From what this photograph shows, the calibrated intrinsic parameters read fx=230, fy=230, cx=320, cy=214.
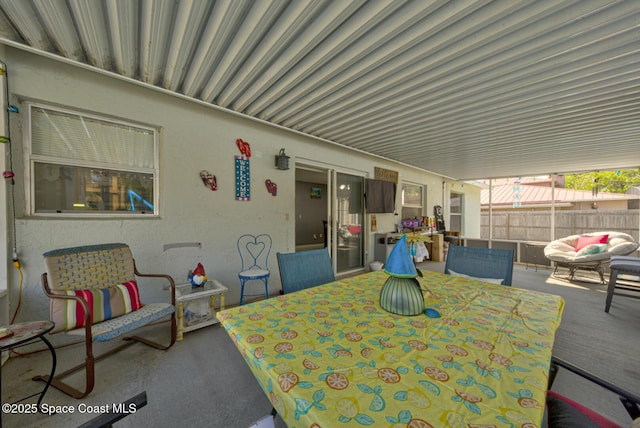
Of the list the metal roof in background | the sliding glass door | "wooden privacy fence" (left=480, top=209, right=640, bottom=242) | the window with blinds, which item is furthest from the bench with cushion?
"wooden privacy fence" (left=480, top=209, right=640, bottom=242)

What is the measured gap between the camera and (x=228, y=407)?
4.84ft

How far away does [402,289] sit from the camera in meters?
1.27

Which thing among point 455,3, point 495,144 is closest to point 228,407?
point 455,3

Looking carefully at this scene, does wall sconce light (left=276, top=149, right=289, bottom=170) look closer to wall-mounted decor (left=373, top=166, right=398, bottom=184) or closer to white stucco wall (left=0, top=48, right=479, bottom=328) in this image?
white stucco wall (left=0, top=48, right=479, bottom=328)

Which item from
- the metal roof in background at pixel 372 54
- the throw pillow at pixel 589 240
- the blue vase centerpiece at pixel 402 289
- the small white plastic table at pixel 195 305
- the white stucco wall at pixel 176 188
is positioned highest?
the metal roof in background at pixel 372 54

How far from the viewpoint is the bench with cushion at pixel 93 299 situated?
1610 mm

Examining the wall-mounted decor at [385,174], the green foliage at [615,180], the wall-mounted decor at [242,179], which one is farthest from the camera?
the green foliage at [615,180]

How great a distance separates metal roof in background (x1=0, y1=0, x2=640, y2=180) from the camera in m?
1.48

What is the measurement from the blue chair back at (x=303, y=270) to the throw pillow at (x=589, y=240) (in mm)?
5866

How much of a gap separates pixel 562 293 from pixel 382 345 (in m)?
4.70

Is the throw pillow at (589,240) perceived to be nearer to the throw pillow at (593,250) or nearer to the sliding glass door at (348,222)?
the throw pillow at (593,250)

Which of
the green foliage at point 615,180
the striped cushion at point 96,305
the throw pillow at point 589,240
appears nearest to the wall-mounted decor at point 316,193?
the striped cushion at point 96,305

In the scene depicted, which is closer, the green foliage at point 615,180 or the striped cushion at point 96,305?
the striped cushion at point 96,305

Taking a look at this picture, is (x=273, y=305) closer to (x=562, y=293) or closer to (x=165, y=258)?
(x=165, y=258)
